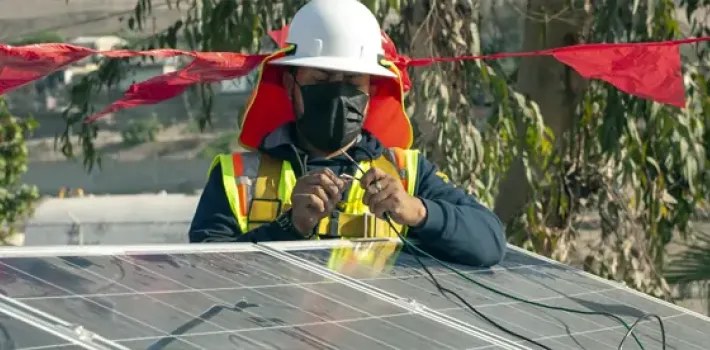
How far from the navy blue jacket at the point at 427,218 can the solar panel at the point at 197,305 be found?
531mm

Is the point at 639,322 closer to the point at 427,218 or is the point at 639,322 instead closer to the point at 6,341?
the point at 427,218

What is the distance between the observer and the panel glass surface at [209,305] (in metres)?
2.24

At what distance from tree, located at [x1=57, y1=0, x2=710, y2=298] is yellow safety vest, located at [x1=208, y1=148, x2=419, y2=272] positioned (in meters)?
2.35

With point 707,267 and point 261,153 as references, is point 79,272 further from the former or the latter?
point 707,267

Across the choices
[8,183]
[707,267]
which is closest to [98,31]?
[8,183]

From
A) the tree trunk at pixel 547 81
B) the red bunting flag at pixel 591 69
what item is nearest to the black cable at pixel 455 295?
the red bunting flag at pixel 591 69

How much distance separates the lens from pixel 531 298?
3219 millimetres

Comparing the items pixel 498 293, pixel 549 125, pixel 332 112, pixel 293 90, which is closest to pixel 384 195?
pixel 498 293

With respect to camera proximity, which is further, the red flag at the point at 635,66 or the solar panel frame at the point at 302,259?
the red flag at the point at 635,66

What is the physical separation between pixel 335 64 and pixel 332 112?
17 cm

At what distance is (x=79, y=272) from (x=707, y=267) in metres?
6.20

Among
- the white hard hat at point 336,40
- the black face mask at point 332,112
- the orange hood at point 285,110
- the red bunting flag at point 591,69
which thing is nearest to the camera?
the black face mask at point 332,112

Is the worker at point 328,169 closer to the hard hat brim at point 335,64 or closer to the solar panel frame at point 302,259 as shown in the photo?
the hard hat brim at point 335,64

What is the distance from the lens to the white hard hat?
3814 millimetres
